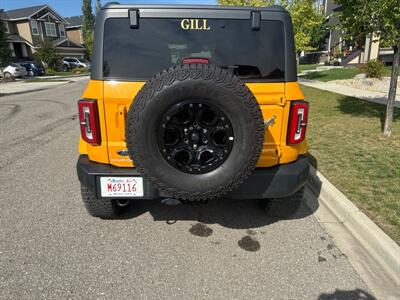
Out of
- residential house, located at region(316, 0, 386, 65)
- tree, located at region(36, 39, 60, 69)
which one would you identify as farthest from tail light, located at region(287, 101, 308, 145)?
tree, located at region(36, 39, 60, 69)

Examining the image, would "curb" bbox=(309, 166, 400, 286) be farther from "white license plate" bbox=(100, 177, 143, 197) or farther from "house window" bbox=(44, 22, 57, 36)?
"house window" bbox=(44, 22, 57, 36)

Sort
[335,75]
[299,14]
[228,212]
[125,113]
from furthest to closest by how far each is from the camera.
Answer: [335,75] < [299,14] < [228,212] < [125,113]

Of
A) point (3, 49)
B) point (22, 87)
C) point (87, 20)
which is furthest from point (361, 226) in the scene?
point (87, 20)

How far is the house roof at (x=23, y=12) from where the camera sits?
4224cm

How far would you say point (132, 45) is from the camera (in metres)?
2.58

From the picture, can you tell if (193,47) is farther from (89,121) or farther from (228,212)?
(228,212)

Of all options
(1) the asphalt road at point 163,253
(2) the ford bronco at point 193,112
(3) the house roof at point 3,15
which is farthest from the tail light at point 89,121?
(3) the house roof at point 3,15

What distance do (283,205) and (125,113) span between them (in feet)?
6.31

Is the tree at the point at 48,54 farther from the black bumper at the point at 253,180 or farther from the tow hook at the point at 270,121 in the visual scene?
the tow hook at the point at 270,121

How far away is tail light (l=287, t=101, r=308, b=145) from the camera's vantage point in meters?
2.65

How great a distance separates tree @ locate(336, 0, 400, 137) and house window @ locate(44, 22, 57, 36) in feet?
164

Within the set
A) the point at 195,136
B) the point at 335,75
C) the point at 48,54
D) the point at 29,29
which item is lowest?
the point at 335,75

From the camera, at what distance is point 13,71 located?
Result: 93.9ft

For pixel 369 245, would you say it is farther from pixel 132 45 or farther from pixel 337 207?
pixel 132 45
